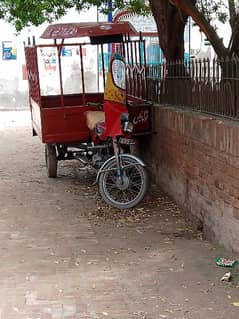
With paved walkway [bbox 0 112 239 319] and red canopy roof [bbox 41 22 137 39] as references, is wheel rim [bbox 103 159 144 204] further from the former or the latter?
red canopy roof [bbox 41 22 137 39]

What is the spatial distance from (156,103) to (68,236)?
124 inches

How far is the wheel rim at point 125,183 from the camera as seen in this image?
24.8 ft

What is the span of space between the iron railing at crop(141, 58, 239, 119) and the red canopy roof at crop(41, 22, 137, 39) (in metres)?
0.78

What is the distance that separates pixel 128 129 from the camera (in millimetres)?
7730

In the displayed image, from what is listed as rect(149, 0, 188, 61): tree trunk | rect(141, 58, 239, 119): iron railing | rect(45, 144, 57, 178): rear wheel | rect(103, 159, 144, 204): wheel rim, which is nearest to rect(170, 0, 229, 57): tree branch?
rect(141, 58, 239, 119): iron railing

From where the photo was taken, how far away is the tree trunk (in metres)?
9.16

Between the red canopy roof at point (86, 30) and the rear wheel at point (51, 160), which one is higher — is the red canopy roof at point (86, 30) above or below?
above

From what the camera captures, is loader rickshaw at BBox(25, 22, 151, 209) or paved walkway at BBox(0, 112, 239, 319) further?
loader rickshaw at BBox(25, 22, 151, 209)

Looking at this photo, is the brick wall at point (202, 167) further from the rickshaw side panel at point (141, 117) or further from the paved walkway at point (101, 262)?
the paved walkway at point (101, 262)

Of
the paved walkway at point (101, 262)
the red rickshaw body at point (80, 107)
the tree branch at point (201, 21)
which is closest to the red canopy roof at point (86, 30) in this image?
the red rickshaw body at point (80, 107)

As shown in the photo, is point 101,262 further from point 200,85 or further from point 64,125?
point 64,125

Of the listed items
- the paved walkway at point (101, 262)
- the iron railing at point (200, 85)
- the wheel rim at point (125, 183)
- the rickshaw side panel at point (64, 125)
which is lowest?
the paved walkway at point (101, 262)

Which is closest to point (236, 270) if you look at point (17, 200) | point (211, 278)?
point (211, 278)

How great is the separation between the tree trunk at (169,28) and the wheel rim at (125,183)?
2358 millimetres
